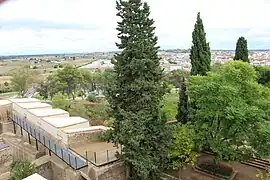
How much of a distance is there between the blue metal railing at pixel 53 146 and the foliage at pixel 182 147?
293 cm

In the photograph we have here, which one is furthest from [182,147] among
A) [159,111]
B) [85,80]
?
[85,80]

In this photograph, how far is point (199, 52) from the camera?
1408 centimetres

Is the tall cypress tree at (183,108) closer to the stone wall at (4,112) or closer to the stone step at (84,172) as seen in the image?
the stone step at (84,172)

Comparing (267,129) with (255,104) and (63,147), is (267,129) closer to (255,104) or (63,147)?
(255,104)

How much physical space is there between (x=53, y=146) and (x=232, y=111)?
634cm

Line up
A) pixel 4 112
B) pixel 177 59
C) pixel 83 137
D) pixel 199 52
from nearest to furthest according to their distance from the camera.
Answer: pixel 83 137
pixel 199 52
pixel 4 112
pixel 177 59

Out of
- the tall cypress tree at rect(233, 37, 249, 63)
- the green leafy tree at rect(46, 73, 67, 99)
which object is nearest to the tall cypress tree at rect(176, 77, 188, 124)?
the tall cypress tree at rect(233, 37, 249, 63)

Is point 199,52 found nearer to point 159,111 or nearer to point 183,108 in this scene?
point 183,108

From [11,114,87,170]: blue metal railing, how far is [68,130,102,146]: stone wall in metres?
0.40

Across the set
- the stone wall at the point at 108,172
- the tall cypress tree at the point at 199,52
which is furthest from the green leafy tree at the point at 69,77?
the stone wall at the point at 108,172

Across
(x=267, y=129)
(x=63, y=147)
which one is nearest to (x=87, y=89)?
(x=63, y=147)

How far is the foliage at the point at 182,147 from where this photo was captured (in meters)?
9.73

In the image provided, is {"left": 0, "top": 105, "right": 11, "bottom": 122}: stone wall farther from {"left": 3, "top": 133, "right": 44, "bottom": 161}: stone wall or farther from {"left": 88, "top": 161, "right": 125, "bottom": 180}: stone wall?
{"left": 88, "top": 161, "right": 125, "bottom": 180}: stone wall

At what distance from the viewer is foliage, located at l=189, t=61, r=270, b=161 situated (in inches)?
368
